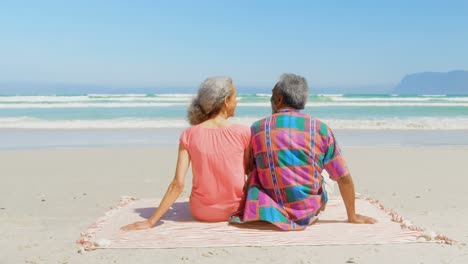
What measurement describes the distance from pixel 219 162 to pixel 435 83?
15004 centimetres

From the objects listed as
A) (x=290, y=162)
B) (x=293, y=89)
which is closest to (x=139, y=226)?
(x=290, y=162)

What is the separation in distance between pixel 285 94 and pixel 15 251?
219cm

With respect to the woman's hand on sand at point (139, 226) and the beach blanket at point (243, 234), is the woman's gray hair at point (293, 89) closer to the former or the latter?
the beach blanket at point (243, 234)

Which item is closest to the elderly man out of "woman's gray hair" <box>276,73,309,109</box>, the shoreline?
"woman's gray hair" <box>276,73,309,109</box>

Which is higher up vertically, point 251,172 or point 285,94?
point 285,94

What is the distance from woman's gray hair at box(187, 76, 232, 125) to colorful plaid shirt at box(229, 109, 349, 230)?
1.07ft

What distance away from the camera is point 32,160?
28.7 feet

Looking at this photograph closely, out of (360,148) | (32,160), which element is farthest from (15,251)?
(360,148)

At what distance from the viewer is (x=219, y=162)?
402cm

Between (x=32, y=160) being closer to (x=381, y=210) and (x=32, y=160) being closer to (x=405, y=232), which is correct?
(x=381, y=210)

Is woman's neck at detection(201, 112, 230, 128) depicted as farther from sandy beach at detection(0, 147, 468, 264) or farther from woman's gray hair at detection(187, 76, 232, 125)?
sandy beach at detection(0, 147, 468, 264)

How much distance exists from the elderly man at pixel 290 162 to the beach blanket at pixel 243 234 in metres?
0.13

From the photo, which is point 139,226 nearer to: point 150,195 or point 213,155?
point 213,155

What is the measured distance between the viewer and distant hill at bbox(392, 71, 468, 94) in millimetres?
129375
